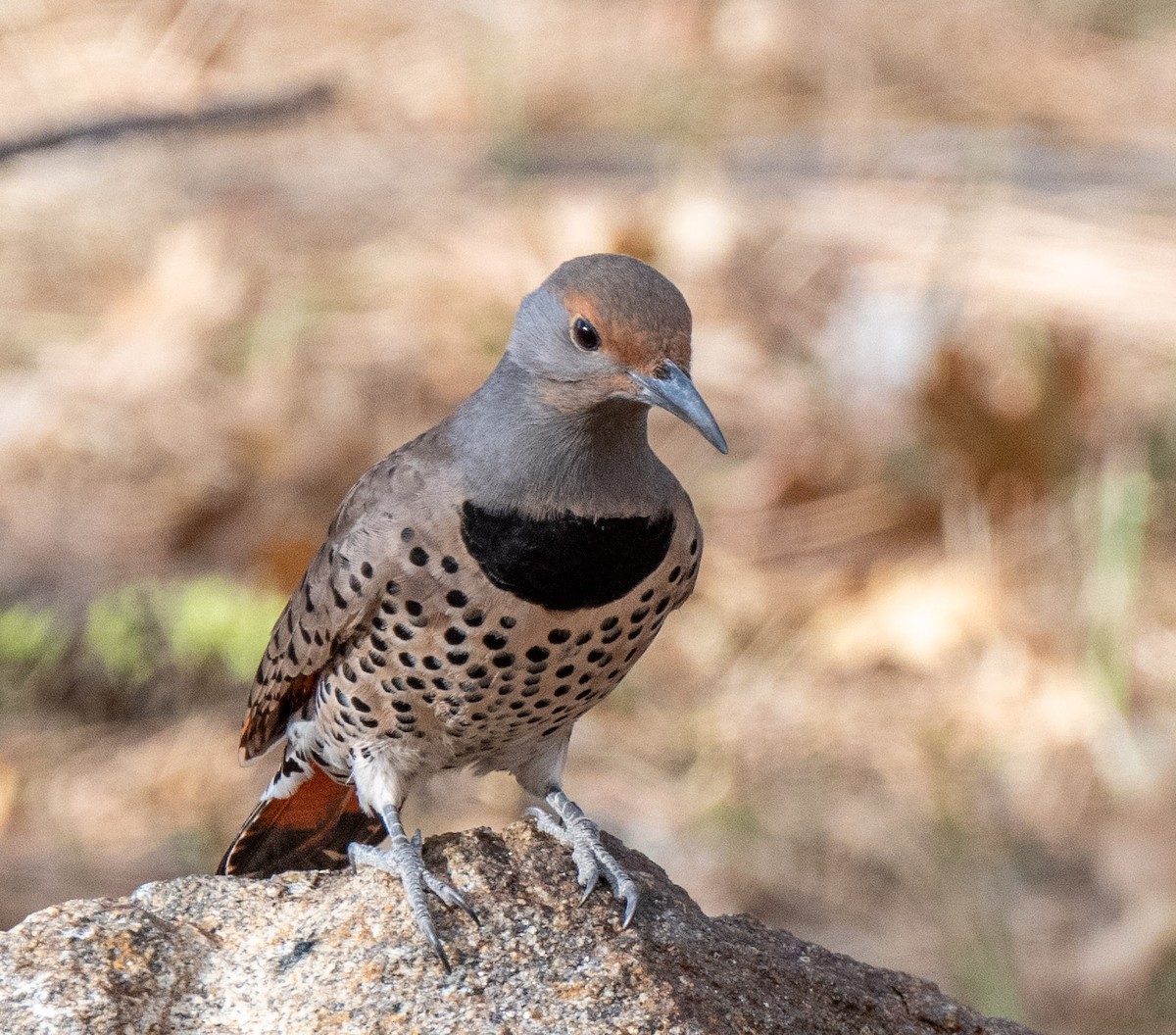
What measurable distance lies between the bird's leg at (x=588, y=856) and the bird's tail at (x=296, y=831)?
0.77 meters

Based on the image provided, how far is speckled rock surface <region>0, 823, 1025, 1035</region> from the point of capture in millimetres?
2656

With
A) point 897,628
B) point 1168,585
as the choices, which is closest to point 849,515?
point 897,628

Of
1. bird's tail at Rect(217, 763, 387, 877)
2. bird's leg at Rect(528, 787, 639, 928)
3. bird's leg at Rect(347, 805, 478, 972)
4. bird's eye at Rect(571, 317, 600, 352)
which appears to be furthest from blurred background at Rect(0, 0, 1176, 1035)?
bird's leg at Rect(347, 805, 478, 972)

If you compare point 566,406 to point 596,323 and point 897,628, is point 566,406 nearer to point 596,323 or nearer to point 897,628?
point 596,323

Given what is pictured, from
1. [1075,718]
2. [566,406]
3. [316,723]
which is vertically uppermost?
[566,406]

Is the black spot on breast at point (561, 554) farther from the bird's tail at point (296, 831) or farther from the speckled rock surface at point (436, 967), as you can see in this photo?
the bird's tail at point (296, 831)

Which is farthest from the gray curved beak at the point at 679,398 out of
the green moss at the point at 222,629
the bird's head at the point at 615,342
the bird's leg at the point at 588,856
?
the green moss at the point at 222,629

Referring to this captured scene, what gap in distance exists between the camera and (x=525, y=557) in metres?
3.33

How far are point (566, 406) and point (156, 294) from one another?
5.44 meters

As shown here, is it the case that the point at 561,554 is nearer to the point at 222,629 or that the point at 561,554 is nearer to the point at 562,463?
the point at 562,463

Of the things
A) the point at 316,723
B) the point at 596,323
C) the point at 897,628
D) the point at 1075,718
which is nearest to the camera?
the point at 596,323

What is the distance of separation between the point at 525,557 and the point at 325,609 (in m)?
0.54

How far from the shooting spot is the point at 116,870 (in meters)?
5.23

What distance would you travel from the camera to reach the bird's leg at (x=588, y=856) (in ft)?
10.1
